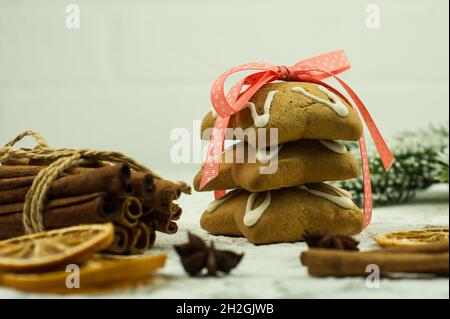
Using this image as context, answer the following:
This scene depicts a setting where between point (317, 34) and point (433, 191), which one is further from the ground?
point (317, 34)

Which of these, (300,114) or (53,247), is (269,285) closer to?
(53,247)

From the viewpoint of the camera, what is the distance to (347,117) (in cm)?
114

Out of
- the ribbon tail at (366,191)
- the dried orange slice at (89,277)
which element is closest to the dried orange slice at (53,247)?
the dried orange slice at (89,277)

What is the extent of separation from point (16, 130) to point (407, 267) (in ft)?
6.94

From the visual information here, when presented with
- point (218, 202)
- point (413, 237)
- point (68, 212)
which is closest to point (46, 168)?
point (68, 212)

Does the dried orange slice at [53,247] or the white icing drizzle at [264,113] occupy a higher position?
the white icing drizzle at [264,113]

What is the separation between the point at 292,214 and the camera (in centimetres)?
113

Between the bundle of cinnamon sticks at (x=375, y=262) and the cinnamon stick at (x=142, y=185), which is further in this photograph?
the cinnamon stick at (x=142, y=185)

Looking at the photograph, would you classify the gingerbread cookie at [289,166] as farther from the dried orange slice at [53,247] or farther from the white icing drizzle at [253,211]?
the dried orange slice at [53,247]

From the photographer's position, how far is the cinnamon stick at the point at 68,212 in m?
0.94

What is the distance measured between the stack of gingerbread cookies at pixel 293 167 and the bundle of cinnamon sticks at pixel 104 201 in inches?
5.4

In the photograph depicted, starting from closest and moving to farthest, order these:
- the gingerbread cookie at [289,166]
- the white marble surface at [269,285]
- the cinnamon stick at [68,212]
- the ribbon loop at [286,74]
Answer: the white marble surface at [269,285] → the cinnamon stick at [68,212] → the gingerbread cookie at [289,166] → the ribbon loop at [286,74]
